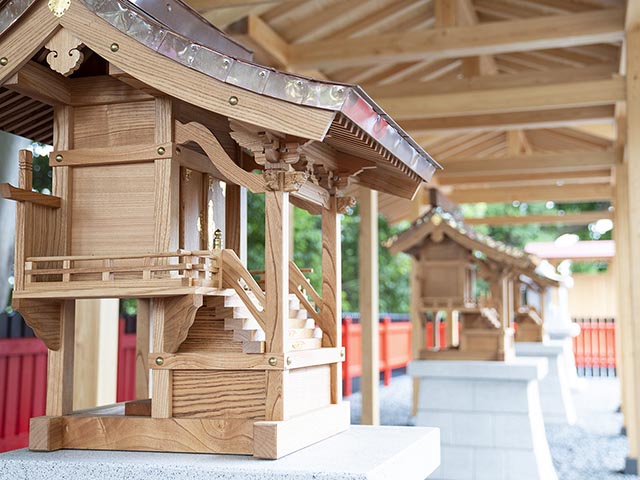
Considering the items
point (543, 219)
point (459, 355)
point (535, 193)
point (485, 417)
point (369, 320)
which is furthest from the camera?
point (543, 219)

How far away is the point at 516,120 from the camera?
8.33 m

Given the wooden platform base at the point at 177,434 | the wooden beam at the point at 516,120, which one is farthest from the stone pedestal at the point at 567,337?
the wooden platform base at the point at 177,434

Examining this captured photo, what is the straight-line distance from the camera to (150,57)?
267cm

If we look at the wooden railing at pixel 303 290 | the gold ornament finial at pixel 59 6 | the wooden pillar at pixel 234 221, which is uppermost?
the gold ornament finial at pixel 59 6

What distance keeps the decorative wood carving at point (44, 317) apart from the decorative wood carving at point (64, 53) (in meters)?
0.84

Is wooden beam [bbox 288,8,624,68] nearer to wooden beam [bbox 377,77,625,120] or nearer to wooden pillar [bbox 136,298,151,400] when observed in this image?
wooden beam [bbox 377,77,625,120]

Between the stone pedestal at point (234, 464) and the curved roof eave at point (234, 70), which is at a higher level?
the curved roof eave at point (234, 70)

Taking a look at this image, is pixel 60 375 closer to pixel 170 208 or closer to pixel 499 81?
pixel 170 208

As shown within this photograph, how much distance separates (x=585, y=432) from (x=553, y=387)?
1.32 meters

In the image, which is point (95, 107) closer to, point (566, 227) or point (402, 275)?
point (402, 275)

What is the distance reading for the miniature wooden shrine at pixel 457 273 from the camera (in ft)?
23.8

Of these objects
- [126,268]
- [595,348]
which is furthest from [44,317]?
[595,348]

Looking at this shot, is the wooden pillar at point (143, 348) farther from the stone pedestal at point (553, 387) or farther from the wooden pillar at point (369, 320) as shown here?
the stone pedestal at point (553, 387)

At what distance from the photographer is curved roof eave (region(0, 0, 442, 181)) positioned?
8.14 ft
